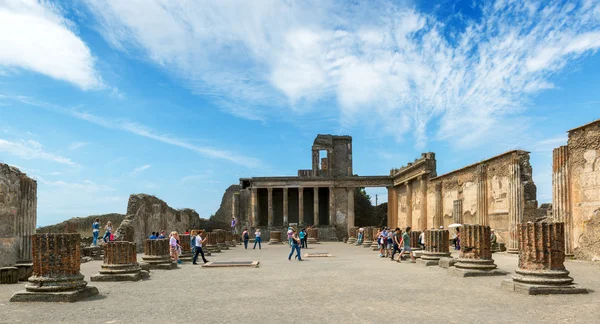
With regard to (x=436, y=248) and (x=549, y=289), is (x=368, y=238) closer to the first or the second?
(x=436, y=248)

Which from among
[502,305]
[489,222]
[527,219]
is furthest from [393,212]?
[502,305]

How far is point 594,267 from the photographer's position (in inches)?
540

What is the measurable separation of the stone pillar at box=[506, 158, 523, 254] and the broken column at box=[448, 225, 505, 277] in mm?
7314

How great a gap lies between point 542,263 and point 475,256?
2.95 meters

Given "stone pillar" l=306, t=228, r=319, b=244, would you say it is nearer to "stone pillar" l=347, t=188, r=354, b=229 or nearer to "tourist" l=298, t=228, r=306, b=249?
"tourist" l=298, t=228, r=306, b=249

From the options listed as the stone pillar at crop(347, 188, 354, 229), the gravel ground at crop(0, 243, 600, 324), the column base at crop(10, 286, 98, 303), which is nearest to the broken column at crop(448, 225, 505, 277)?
the gravel ground at crop(0, 243, 600, 324)

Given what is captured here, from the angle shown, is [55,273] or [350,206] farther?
[350,206]

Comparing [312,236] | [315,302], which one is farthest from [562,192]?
[312,236]

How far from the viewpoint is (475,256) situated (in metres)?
12.6

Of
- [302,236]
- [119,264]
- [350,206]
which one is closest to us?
[119,264]

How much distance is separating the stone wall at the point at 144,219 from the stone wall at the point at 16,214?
6.60 meters

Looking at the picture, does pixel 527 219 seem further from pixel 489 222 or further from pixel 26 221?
pixel 26 221

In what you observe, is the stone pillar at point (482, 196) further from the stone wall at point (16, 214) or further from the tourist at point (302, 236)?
the stone wall at point (16, 214)

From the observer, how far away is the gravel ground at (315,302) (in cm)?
723
